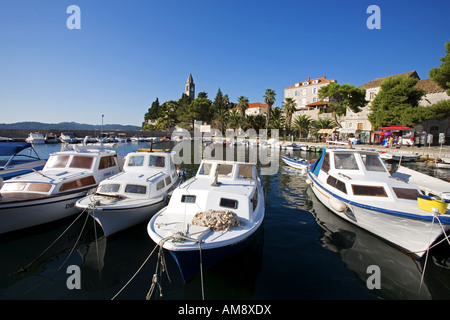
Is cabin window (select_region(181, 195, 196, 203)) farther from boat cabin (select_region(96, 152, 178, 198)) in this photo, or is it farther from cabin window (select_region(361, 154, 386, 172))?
cabin window (select_region(361, 154, 386, 172))

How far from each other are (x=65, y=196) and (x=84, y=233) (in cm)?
194

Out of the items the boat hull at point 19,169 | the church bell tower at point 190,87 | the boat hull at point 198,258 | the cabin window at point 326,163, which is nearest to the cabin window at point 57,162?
the boat hull at point 19,169

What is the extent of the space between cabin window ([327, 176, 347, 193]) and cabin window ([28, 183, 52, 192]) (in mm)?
13503

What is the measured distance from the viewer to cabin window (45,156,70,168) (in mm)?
12430

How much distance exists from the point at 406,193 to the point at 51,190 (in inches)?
604

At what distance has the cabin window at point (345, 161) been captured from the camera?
12.1 meters

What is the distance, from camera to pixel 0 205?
8.40m

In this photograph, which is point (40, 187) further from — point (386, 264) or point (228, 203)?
point (386, 264)

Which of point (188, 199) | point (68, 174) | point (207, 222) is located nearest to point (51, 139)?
point (68, 174)

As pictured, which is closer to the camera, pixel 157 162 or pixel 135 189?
pixel 135 189

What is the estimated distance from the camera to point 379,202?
9.02 metres

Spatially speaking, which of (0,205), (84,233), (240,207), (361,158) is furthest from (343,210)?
(0,205)

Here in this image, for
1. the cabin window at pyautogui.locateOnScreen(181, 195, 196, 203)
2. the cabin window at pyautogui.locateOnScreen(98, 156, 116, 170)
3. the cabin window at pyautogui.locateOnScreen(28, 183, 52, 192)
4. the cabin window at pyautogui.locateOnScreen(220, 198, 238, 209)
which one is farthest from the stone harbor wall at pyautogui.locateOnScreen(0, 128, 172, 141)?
the cabin window at pyautogui.locateOnScreen(220, 198, 238, 209)
